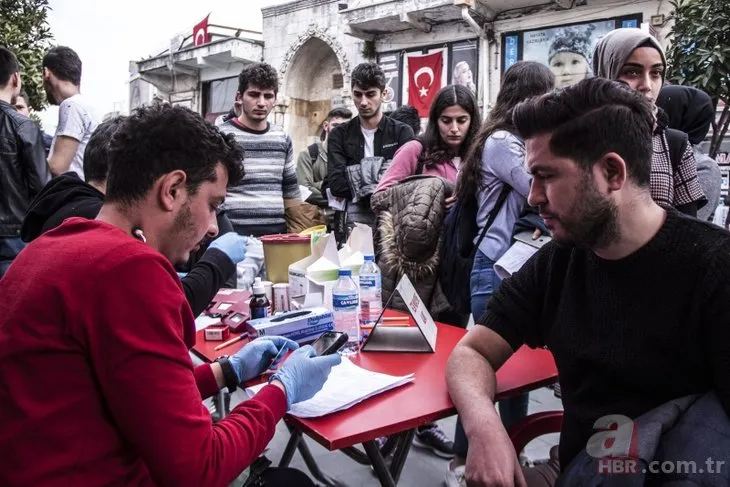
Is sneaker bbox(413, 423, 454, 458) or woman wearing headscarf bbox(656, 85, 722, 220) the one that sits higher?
woman wearing headscarf bbox(656, 85, 722, 220)

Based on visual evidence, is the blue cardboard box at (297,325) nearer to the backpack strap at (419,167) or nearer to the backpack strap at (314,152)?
the backpack strap at (419,167)

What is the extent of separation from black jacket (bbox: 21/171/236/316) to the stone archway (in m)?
12.1

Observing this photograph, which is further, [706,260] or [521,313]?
[521,313]

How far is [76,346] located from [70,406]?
11 cm

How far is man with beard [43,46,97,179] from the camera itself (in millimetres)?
3387

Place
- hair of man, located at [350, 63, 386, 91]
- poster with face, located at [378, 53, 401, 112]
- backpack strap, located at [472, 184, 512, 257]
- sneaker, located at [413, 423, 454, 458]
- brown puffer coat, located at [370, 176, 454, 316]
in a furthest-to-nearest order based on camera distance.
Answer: poster with face, located at [378, 53, 401, 112] → hair of man, located at [350, 63, 386, 91] → sneaker, located at [413, 423, 454, 458] → brown puffer coat, located at [370, 176, 454, 316] → backpack strap, located at [472, 184, 512, 257]

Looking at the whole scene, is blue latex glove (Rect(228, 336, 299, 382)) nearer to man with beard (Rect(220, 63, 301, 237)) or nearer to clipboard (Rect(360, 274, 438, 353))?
clipboard (Rect(360, 274, 438, 353))

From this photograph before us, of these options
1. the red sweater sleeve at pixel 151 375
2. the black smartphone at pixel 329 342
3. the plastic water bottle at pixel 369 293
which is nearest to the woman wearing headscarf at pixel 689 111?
the plastic water bottle at pixel 369 293

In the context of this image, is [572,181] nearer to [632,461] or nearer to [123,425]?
[632,461]

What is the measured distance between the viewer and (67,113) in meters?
3.39

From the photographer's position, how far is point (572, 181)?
4.24 ft

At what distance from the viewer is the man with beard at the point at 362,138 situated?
3.74 m

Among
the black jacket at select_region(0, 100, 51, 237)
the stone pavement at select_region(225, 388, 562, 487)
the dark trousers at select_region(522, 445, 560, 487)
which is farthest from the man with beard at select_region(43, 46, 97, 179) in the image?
the dark trousers at select_region(522, 445, 560, 487)

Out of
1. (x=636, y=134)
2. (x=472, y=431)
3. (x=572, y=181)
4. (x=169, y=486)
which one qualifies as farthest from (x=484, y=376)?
(x=169, y=486)
